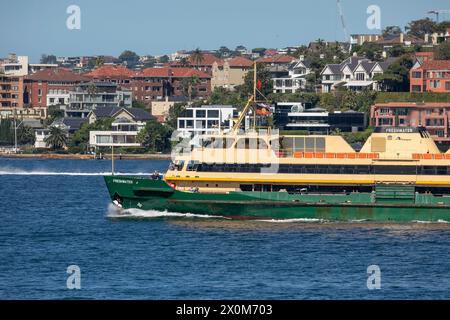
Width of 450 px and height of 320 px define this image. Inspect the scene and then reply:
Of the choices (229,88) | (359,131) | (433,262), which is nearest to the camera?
(433,262)

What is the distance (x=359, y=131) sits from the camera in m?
120

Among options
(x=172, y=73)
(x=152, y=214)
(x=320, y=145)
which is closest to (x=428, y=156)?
(x=320, y=145)

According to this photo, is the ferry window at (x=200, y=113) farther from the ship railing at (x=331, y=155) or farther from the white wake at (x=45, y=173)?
the ship railing at (x=331, y=155)

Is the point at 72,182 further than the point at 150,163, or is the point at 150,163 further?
the point at 150,163

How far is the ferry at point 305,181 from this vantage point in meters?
50.1

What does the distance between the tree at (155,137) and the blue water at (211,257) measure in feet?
266

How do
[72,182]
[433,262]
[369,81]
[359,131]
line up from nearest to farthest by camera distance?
[433,262], [72,182], [359,131], [369,81]

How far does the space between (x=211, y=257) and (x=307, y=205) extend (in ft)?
41.0

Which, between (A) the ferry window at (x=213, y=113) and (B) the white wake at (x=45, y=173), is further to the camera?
(A) the ferry window at (x=213, y=113)

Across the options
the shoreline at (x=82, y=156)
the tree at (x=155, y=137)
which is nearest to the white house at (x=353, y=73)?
the tree at (x=155, y=137)

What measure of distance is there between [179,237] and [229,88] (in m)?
135

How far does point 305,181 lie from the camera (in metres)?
50.4
